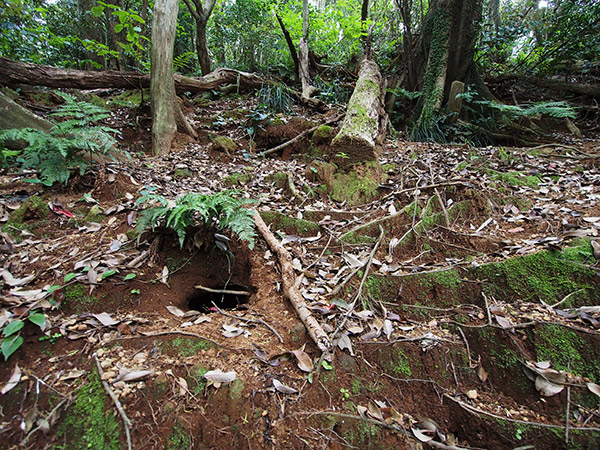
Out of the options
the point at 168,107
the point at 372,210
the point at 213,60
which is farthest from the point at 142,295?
the point at 213,60

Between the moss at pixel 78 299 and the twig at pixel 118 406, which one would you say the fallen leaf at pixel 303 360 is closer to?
the twig at pixel 118 406

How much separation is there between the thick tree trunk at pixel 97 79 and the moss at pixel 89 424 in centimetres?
614

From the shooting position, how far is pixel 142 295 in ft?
7.84

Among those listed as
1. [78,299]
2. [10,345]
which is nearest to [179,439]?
[10,345]

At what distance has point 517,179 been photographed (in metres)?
3.80

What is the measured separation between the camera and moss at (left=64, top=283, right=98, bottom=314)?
7.00ft

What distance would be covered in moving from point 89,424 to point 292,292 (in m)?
1.46

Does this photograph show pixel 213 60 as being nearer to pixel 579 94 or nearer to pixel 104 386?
pixel 579 94

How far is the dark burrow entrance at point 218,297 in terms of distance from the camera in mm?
2693

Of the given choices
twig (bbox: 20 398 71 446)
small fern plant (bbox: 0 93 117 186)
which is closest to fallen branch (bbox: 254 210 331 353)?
twig (bbox: 20 398 71 446)

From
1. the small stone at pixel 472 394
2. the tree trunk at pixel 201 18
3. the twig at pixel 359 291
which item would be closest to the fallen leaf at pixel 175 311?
the twig at pixel 359 291

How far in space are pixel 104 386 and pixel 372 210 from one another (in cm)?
299

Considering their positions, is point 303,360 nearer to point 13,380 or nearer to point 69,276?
point 13,380

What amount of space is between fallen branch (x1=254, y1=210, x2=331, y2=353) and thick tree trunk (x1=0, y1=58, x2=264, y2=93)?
5.10 m
